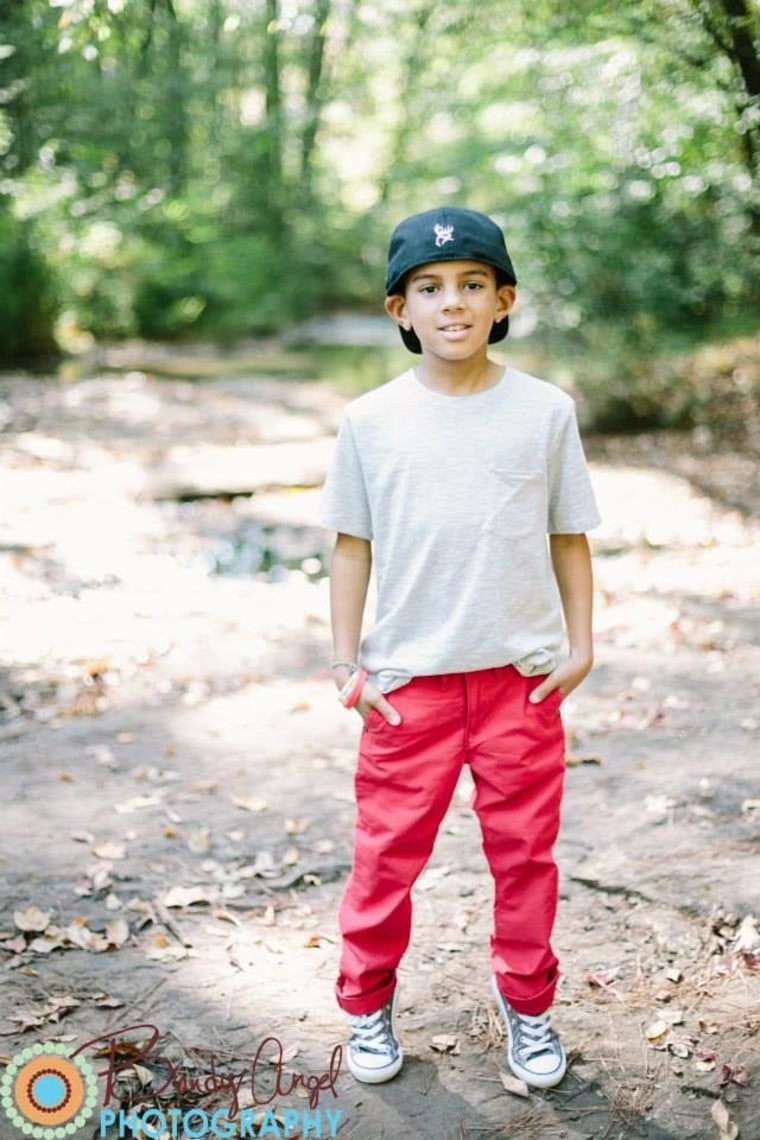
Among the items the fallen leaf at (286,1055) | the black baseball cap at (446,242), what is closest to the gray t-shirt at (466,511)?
the black baseball cap at (446,242)

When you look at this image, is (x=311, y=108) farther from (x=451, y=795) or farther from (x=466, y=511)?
(x=451, y=795)

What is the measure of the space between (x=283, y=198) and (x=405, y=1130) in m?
20.7

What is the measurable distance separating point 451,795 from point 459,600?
402 millimetres

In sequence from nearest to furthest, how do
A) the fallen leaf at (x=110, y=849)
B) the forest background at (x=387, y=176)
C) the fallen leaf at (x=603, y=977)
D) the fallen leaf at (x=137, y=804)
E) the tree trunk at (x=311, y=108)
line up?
the fallen leaf at (x=603, y=977) → the fallen leaf at (x=110, y=849) → the fallen leaf at (x=137, y=804) → the forest background at (x=387, y=176) → the tree trunk at (x=311, y=108)

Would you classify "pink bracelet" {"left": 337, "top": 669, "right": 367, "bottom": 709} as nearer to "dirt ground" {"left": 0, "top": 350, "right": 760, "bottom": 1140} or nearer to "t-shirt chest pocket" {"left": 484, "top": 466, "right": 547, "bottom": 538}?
"t-shirt chest pocket" {"left": 484, "top": 466, "right": 547, "bottom": 538}

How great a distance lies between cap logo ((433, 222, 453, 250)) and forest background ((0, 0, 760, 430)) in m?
2.05

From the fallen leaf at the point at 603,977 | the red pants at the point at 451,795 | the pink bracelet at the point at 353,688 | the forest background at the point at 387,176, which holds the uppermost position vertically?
the forest background at the point at 387,176

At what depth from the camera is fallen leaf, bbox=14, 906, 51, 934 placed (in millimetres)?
2922

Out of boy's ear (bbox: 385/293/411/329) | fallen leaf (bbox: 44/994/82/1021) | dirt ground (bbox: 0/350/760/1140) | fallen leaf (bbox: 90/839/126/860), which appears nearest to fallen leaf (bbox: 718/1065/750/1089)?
dirt ground (bbox: 0/350/760/1140)

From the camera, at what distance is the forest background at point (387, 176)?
18.6ft

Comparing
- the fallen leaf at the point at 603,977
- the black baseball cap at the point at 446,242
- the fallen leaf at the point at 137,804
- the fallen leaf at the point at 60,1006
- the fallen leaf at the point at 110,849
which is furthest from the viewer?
the fallen leaf at the point at 137,804

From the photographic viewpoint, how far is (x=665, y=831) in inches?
132

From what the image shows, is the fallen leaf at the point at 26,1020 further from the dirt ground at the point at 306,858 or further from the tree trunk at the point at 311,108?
the tree trunk at the point at 311,108

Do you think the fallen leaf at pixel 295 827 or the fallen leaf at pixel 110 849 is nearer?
the fallen leaf at pixel 110 849
